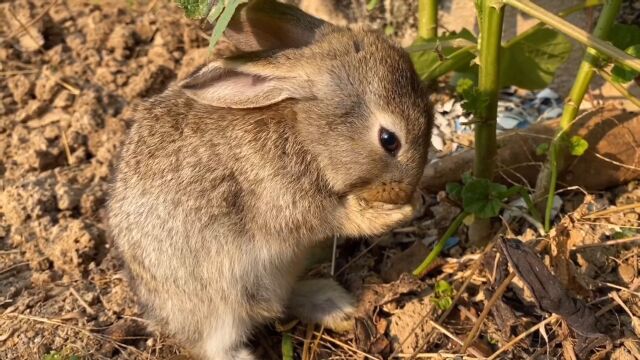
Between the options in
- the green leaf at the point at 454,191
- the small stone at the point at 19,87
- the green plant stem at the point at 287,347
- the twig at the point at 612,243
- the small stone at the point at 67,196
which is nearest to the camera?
the twig at the point at 612,243

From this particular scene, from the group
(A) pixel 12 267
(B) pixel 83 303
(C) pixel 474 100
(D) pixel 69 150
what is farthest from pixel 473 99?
(D) pixel 69 150

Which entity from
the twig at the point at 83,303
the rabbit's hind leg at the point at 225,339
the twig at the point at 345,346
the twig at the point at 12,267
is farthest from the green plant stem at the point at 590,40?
the twig at the point at 12,267

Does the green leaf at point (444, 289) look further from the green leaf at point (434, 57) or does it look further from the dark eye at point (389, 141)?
the green leaf at point (434, 57)

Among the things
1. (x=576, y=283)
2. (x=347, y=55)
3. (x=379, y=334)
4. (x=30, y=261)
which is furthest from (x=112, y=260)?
(x=576, y=283)

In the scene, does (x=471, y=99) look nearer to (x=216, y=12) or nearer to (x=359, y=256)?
(x=216, y=12)

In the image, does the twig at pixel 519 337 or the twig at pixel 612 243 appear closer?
the twig at pixel 519 337

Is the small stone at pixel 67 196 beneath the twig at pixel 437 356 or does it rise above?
above

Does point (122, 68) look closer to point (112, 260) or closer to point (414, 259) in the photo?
point (112, 260)

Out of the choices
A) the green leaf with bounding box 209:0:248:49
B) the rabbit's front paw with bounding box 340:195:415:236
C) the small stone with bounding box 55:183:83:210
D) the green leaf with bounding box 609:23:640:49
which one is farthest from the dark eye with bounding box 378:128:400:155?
the small stone with bounding box 55:183:83:210
